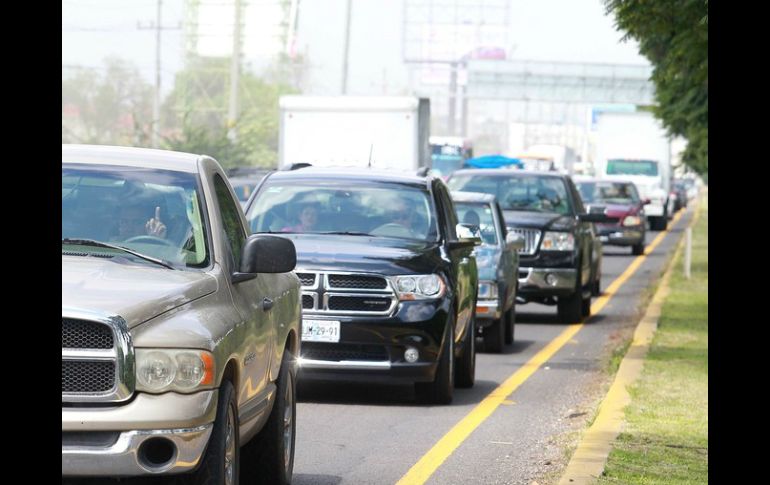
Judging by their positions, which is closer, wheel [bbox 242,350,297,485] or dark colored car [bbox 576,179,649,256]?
wheel [bbox 242,350,297,485]

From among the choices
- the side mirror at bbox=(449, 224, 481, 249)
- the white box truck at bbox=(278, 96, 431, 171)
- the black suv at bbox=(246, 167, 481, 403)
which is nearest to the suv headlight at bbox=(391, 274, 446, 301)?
the black suv at bbox=(246, 167, 481, 403)

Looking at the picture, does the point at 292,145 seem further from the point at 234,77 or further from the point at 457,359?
the point at 234,77

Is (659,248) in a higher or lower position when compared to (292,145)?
lower

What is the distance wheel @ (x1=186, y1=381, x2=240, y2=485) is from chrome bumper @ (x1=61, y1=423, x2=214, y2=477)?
0.22m

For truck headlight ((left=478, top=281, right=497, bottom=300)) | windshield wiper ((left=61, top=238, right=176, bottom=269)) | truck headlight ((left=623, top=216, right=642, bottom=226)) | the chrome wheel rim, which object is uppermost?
windshield wiper ((left=61, top=238, right=176, bottom=269))

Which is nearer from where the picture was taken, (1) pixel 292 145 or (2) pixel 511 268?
(2) pixel 511 268

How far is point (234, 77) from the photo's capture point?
65188 mm

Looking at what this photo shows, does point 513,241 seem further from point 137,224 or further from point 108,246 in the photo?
point 108,246

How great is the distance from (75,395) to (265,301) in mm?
1939

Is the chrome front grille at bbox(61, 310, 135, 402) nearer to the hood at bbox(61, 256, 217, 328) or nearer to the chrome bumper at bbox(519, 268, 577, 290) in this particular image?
the hood at bbox(61, 256, 217, 328)

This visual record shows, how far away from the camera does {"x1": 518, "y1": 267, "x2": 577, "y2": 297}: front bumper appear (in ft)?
72.9

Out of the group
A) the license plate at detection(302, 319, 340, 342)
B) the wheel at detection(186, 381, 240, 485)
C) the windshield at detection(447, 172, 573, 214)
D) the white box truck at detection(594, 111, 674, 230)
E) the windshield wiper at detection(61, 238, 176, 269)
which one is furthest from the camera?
the white box truck at detection(594, 111, 674, 230)

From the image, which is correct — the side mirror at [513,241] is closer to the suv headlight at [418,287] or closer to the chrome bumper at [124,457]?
the suv headlight at [418,287]
